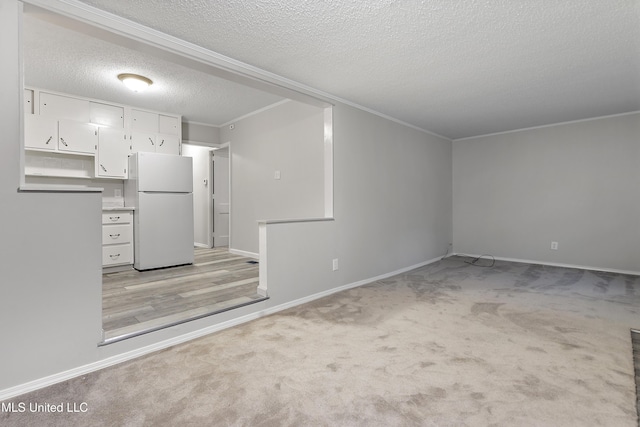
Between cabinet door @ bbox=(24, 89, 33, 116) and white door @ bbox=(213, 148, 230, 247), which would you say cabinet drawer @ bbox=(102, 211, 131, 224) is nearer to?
cabinet door @ bbox=(24, 89, 33, 116)

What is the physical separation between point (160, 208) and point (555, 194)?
5925mm

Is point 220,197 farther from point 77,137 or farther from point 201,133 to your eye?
point 77,137

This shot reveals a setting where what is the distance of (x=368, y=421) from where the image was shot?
1.47 meters

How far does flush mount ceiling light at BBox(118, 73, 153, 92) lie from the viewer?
3.32 meters

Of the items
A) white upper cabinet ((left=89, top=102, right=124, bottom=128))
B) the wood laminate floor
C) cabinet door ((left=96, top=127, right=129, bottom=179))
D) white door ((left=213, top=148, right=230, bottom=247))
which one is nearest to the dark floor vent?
the wood laminate floor

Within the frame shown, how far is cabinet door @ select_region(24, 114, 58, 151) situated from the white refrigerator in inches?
33.6

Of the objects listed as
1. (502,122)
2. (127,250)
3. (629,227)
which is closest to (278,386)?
(127,250)

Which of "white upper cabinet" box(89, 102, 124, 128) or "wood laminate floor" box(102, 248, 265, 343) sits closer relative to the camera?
"wood laminate floor" box(102, 248, 265, 343)

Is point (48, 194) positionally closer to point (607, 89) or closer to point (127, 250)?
point (127, 250)

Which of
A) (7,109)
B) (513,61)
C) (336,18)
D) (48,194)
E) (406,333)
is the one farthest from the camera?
(513,61)

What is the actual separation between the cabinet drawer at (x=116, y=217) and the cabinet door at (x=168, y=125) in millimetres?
1412

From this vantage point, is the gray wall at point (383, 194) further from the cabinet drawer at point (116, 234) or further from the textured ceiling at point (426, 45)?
the cabinet drawer at point (116, 234)

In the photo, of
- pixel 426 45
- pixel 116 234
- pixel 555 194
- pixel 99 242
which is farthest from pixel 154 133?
pixel 555 194

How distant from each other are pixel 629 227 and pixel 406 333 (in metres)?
4.07
